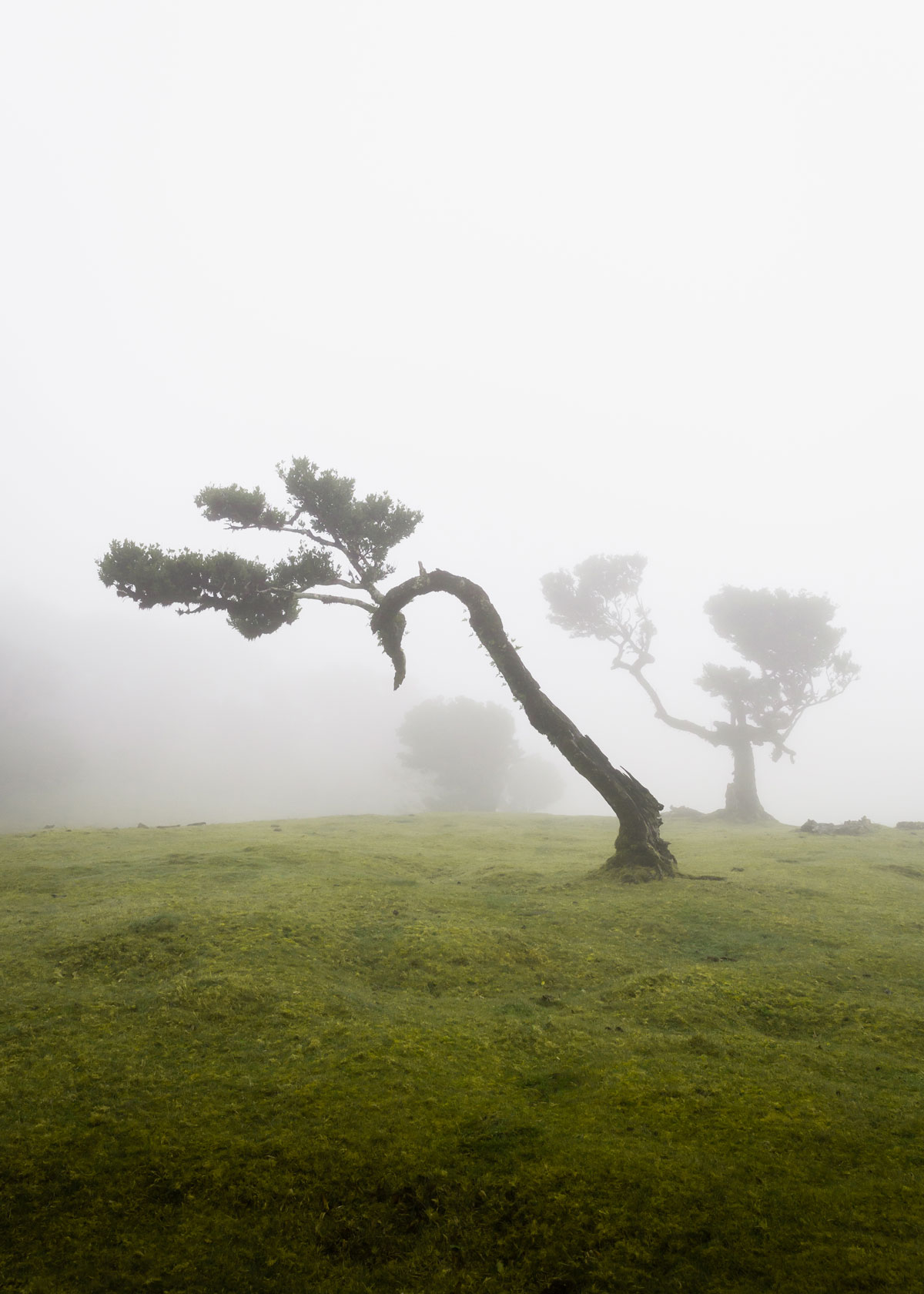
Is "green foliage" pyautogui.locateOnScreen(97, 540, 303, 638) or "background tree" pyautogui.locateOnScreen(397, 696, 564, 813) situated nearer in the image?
"green foliage" pyautogui.locateOnScreen(97, 540, 303, 638)

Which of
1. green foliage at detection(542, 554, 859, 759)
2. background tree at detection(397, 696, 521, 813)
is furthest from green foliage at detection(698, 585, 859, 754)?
background tree at detection(397, 696, 521, 813)

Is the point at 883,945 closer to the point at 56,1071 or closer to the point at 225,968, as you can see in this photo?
the point at 225,968

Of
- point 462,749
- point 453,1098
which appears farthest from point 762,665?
point 453,1098

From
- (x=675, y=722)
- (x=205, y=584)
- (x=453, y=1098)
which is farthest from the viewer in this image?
(x=675, y=722)

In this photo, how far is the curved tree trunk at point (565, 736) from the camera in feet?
41.8

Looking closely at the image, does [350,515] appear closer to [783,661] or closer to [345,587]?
[345,587]

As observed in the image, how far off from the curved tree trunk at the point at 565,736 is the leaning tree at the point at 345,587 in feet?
0.08

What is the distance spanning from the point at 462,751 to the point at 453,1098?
53.7 meters

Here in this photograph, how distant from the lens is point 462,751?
5759cm

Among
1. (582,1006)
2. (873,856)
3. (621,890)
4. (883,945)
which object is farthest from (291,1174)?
(873,856)

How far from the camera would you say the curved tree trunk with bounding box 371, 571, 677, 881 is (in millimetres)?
12727

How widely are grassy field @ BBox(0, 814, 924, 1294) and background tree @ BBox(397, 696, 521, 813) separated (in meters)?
48.4

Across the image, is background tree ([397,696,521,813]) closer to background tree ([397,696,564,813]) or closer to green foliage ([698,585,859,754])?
background tree ([397,696,564,813])

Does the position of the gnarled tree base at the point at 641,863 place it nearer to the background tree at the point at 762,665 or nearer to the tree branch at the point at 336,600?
the tree branch at the point at 336,600
